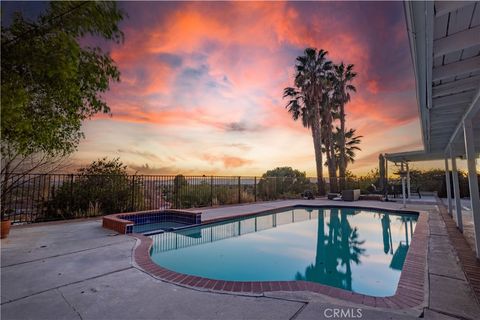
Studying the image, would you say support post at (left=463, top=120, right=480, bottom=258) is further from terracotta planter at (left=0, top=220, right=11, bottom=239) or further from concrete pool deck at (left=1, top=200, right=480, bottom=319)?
terracotta planter at (left=0, top=220, right=11, bottom=239)

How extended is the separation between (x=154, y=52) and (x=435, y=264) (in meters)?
9.70

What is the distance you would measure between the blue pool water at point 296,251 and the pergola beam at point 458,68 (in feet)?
9.56

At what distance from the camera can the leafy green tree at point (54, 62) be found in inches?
73.9

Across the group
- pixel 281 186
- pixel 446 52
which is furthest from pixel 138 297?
pixel 281 186

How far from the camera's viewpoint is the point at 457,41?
2061 mm

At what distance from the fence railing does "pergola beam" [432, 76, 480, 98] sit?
8.78 meters

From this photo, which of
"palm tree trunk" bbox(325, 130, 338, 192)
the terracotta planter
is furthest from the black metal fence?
"palm tree trunk" bbox(325, 130, 338, 192)

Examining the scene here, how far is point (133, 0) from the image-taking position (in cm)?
732

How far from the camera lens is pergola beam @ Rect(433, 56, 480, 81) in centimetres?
243

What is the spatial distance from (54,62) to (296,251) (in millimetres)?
5223

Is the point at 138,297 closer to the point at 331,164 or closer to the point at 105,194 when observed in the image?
the point at 105,194

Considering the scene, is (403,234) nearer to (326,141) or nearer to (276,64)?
(276,64)

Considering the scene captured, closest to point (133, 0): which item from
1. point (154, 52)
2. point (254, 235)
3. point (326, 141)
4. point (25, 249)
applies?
point (154, 52)

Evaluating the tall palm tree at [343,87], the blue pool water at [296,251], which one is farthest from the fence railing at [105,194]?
the tall palm tree at [343,87]
